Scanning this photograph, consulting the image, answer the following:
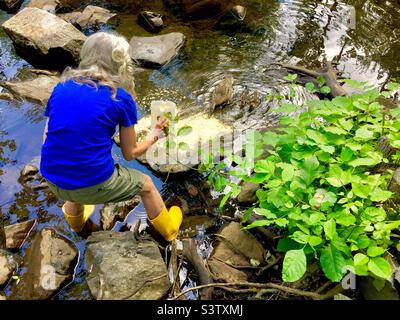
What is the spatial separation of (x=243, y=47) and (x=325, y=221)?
401 cm

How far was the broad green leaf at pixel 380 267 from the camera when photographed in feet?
6.76

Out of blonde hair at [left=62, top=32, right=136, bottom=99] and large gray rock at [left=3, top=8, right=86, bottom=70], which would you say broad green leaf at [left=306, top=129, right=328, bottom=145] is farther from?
large gray rock at [left=3, top=8, right=86, bottom=70]

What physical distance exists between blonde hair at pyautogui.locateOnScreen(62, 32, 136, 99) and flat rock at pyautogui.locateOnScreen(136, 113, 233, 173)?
3.58 ft

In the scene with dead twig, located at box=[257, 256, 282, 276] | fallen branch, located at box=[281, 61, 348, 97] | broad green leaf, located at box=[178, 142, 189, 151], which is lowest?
dead twig, located at box=[257, 256, 282, 276]

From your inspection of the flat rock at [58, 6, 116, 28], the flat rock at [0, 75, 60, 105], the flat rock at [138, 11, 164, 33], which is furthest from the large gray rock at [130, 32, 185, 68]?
the flat rock at [0, 75, 60, 105]

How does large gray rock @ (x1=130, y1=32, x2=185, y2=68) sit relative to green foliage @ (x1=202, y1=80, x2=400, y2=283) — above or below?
below

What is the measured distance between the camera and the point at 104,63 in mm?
2508

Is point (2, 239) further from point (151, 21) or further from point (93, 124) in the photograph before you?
point (151, 21)

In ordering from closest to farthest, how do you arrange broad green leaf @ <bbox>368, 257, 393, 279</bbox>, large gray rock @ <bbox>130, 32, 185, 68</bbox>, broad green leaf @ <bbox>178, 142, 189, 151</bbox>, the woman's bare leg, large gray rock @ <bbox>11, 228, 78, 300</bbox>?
broad green leaf @ <bbox>368, 257, 393, 279</bbox> → large gray rock @ <bbox>11, 228, 78, 300</bbox> → the woman's bare leg → broad green leaf @ <bbox>178, 142, 189, 151</bbox> → large gray rock @ <bbox>130, 32, 185, 68</bbox>

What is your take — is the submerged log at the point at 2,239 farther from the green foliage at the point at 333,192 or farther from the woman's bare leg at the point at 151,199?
the green foliage at the point at 333,192

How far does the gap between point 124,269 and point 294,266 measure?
1.26 metres

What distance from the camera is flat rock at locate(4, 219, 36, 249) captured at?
10.4ft

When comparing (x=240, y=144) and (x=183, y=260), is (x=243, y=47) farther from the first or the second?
(x=183, y=260)
